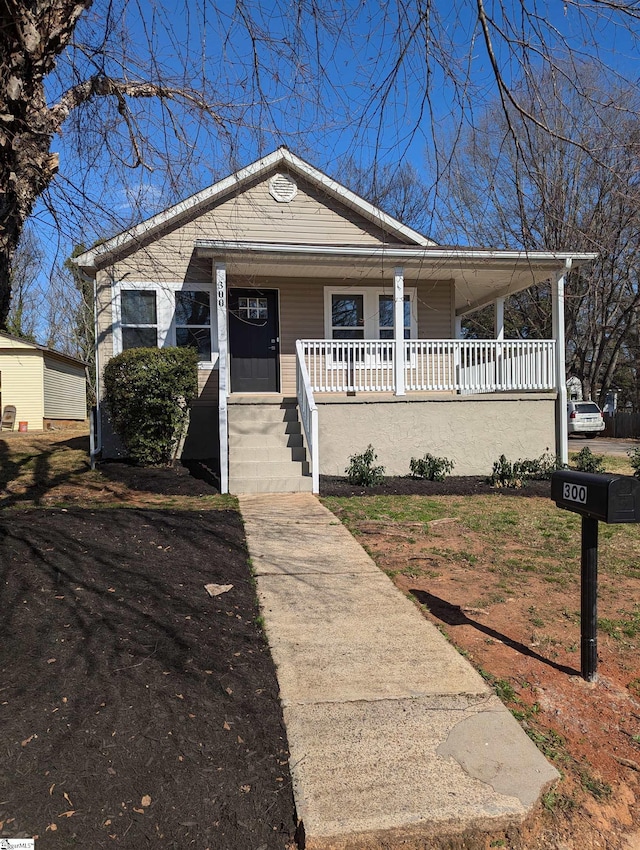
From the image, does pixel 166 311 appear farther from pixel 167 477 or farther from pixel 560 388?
pixel 560 388

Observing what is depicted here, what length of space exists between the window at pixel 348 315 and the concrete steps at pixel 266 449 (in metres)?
2.85

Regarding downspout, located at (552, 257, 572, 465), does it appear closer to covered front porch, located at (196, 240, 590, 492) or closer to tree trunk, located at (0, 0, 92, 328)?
covered front porch, located at (196, 240, 590, 492)

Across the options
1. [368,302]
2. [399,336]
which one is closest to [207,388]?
[368,302]

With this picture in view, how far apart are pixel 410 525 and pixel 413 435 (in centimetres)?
378

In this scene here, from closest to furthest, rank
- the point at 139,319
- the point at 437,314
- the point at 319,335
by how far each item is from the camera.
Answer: the point at 139,319 < the point at 319,335 < the point at 437,314

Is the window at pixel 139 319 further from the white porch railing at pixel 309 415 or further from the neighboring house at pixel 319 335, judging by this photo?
the white porch railing at pixel 309 415

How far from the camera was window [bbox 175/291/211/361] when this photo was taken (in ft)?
38.9

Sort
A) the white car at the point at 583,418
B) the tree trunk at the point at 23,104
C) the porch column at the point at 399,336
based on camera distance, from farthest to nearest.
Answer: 1. the white car at the point at 583,418
2. the porch column at the point at 399,336
3. the tree trunk at the point at 23,104

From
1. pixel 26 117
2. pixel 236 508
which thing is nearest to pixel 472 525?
pixel 236 508

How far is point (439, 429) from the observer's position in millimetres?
10594

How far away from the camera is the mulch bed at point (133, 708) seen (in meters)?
2.06

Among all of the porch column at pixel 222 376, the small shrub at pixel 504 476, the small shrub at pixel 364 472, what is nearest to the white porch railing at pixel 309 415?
the small shrub at pixel 364 472

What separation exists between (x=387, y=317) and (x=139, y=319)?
5.48 meters

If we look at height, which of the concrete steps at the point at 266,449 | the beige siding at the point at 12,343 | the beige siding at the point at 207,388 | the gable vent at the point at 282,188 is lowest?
the concrete steps at the point at 266,449
